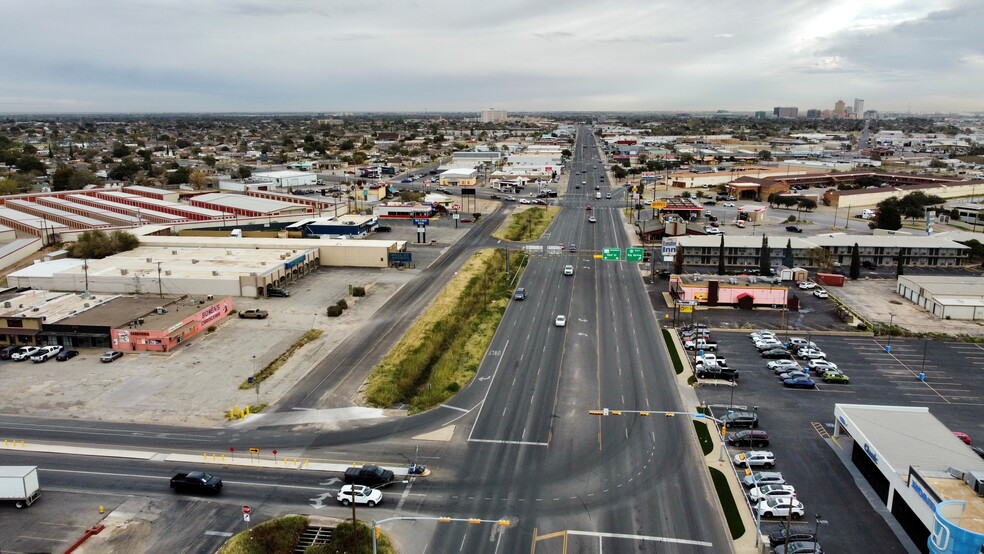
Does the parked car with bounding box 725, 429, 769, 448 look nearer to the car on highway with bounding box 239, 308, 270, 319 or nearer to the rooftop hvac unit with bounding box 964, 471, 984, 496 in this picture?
the rooftop hvac unit with bounding box 964, 471, 984, 496

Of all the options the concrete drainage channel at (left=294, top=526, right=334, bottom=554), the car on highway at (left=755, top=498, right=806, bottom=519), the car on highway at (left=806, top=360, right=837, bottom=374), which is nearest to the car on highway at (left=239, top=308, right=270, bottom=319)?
the concrete drainage channel at (left=294, top=526, right=334, bottom=554)

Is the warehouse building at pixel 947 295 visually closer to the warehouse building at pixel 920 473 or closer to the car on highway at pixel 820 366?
the car on highway at pixel 820 366

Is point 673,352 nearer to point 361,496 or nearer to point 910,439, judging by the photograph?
point 910,439

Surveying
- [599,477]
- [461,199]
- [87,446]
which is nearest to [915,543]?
[599,477]

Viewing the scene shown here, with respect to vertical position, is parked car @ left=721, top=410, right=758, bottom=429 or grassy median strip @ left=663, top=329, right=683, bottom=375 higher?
grassy median strip @ left=663, top=329, right=683, bottom=375

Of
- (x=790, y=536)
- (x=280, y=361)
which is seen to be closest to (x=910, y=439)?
(x=790, y=536)
